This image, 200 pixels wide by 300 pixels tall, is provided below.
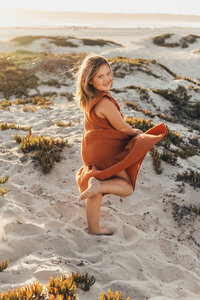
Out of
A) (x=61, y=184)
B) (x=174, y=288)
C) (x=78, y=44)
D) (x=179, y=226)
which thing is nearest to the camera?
(x=174, y=288)

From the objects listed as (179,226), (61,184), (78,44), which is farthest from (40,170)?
(78,44)

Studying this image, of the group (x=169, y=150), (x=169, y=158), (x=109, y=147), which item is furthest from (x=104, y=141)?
(x=169, y=150)

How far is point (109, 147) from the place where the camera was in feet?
11.7

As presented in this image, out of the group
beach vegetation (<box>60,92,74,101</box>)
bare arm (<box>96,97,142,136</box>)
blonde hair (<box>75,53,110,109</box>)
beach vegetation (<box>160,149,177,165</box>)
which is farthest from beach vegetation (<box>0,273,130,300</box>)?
beach vegetation (<box>60,92,74,101</box>)

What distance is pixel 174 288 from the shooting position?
124 inches

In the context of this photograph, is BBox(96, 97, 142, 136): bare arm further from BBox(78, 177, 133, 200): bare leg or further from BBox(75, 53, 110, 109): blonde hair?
BBox(78, 177, 133, 200): bare leg

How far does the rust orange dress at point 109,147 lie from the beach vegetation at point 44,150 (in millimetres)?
1932

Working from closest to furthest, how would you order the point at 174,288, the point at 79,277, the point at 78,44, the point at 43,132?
the point at 79,277
the point at 174,288
the point at 43,132
the point at 78,44

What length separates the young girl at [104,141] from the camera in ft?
11.1

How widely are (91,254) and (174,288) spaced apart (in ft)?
3.66

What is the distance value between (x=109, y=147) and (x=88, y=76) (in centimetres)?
99

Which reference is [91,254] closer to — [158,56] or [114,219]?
[114,219]

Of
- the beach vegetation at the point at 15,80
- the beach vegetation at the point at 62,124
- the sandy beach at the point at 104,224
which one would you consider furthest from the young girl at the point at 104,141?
the beach vegetation at the point at 15,80

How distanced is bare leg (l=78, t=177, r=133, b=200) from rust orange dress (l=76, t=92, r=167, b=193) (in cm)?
9
